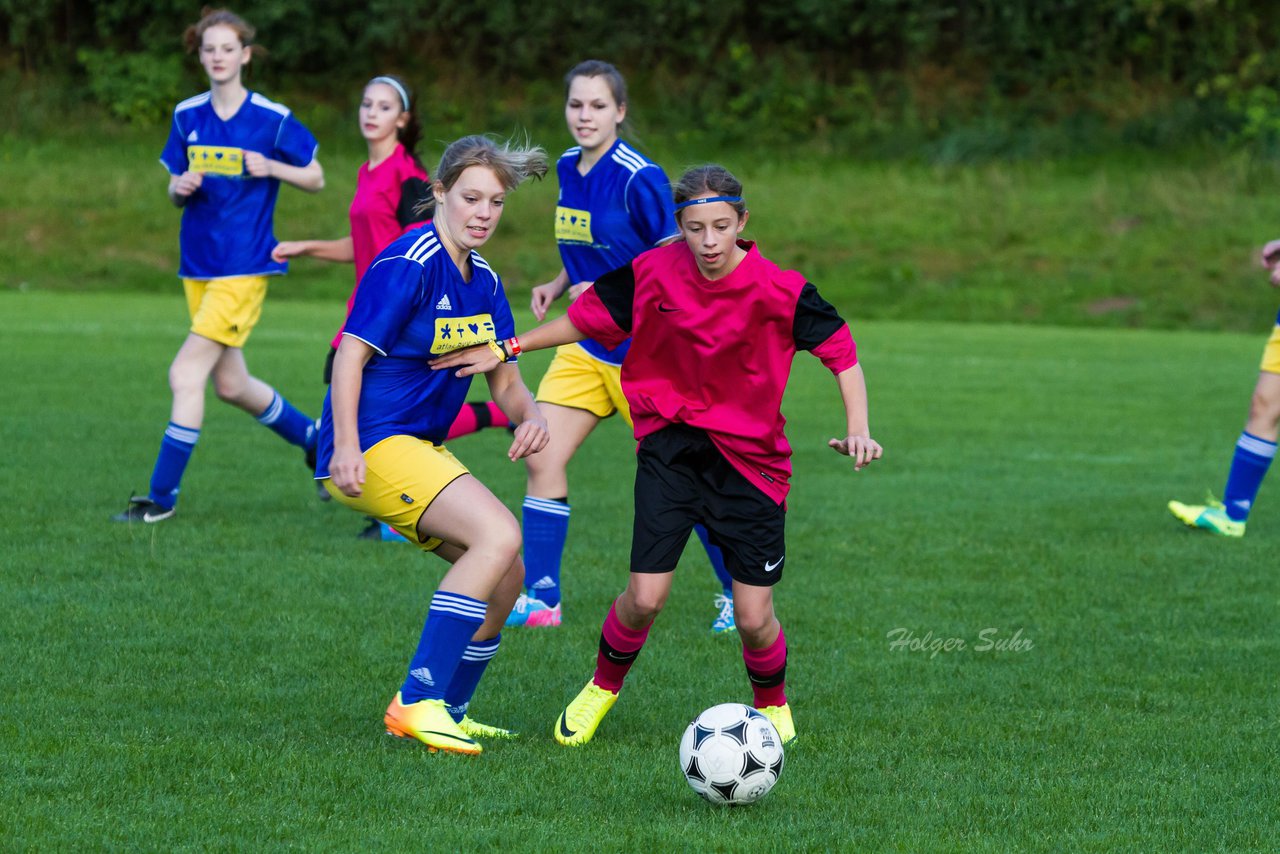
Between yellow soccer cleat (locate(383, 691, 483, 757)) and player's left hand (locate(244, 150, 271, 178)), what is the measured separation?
4.10 metres

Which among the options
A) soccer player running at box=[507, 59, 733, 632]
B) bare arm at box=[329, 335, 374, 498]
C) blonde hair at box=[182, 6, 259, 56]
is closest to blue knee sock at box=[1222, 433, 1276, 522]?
soccer player running at box=[507, 59, 733, 632]

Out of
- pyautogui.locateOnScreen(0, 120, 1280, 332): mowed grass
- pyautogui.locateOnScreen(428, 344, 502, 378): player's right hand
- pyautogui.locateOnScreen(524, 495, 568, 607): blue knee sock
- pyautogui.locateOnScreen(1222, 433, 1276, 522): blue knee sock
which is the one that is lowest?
pyautogui.locateOnScreen(0, 120, 1280, 332): mowed grass

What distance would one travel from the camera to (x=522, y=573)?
4.61 metres

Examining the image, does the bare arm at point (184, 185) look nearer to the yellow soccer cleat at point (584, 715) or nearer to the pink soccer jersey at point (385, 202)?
the pink soccer jersey at point (385, 202)

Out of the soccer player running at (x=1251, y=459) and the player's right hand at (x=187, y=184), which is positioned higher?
the player's right hand at (x=187, y=184)

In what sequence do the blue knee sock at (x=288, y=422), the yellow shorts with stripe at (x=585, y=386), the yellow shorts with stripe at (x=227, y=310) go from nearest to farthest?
the yellow shorts with stripe at (x=585, y=386)
the yellow shorts with stripe at (x=227, y=310)
the blue knee sock at (x=288, y=422)

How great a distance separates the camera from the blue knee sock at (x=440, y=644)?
14.3 feet

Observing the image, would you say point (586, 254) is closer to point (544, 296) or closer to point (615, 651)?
point (544, 296)

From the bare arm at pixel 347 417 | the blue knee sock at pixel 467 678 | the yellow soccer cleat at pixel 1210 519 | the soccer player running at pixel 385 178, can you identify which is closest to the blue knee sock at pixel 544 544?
the soccer player running at pixel 385 178

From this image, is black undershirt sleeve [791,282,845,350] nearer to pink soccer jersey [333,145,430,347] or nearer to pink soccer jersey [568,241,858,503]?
pink soccer jersey [568,241,858,503]

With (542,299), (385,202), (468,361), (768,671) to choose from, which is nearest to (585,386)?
(542,299)

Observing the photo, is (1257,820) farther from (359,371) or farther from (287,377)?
(287,377)

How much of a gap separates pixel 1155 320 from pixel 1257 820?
19.1 meters

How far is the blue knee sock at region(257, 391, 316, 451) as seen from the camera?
8367mm
